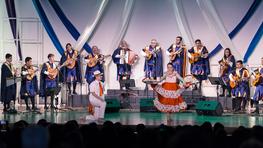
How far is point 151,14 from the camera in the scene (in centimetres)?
1856

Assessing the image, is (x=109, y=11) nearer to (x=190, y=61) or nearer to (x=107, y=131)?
(x=190, y=61)

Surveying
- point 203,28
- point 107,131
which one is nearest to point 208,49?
point 203,28

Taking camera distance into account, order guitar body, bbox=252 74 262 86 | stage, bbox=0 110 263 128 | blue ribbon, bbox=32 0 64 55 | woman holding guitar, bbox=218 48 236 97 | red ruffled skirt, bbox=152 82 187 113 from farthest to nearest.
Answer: blue ribbon, bbox=32 0 64 55
woman holding guitar, bbox=218 48 236 97
guitar body, bbox=252 74 262 86
stage, bbox=0 110 263 128
red ruffled skirt, bbox=152 82 187 113

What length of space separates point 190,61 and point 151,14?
272 cm

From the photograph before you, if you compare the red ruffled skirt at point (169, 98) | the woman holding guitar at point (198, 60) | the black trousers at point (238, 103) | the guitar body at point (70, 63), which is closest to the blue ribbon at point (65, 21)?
the guitar body at point (70, 63)

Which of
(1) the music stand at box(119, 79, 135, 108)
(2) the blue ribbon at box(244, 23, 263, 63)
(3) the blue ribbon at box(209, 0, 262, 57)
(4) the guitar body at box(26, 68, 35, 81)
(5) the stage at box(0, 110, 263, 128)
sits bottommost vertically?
(5) the stage at box(0, 110, 263, 128)

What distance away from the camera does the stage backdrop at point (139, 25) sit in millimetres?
17641

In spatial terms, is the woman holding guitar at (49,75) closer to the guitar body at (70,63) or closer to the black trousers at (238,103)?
the guitar body at (70,63)

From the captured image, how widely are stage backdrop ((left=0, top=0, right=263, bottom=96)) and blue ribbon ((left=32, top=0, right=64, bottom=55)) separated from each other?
6 cm

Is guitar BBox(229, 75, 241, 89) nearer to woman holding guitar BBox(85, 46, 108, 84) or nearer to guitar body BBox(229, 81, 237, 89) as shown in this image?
guitar body BBox(229, 81, 237, 89)

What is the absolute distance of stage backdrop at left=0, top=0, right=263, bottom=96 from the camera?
57.9 feet

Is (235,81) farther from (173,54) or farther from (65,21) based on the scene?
(65,21)

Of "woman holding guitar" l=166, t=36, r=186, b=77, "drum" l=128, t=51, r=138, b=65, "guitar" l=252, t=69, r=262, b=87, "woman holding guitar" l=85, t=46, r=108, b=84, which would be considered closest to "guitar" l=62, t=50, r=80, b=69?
"woman holding guitar" l=85, t=46, r=108, b=84

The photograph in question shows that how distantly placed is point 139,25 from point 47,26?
3.31 meters
